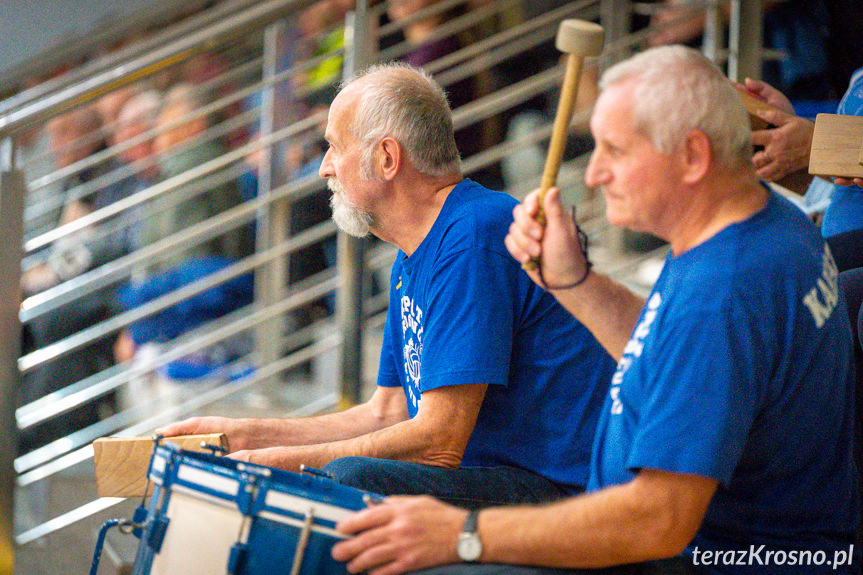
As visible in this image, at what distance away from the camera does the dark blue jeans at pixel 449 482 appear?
1.46 m

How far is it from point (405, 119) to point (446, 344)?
44cm

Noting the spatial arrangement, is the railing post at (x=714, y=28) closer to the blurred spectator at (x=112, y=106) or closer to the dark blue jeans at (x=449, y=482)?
the dark blue jeans at (x=449, y=482)

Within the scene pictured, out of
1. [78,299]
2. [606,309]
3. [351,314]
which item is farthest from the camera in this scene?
[78,299]

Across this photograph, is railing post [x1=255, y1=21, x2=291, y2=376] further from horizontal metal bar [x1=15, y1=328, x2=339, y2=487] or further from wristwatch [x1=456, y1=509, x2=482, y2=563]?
wristwatch [x1=456, y1=509, x2=482, y2=563]

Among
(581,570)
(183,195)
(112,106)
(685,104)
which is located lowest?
(581,570)

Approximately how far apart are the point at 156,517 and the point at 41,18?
4725 mm

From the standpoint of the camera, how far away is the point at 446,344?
4.90ft

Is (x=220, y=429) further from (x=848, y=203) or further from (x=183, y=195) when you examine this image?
(x=183, y=195)

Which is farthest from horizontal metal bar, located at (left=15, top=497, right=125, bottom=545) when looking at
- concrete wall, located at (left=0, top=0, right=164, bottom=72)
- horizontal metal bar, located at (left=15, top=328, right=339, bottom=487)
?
concrete wall, located at (left=0, top=0, right=164, bottom=72)

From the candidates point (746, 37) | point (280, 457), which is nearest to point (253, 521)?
point (280, 457)

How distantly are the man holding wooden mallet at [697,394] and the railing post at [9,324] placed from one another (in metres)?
1.06

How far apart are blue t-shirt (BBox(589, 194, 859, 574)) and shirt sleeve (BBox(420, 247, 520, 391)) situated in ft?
0.97

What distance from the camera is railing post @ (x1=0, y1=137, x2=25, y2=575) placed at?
74.5 inches

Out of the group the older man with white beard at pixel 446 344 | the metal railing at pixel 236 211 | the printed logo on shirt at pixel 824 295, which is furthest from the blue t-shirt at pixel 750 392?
the metal railing at pixel 236 211
